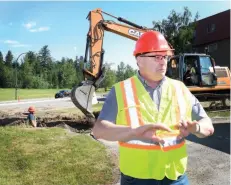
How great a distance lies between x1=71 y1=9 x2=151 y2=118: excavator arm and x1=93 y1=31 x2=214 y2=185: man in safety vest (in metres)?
Result: 8.85

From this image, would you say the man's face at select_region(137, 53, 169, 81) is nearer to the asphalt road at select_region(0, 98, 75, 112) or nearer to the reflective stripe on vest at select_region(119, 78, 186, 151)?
the reflective stripe on vest at select_region(119, 78, 186, 151)

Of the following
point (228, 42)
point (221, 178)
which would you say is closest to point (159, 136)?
point (221, 178)

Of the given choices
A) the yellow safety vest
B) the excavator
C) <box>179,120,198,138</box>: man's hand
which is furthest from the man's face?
the excavator

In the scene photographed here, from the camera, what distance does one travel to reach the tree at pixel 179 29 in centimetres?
4281

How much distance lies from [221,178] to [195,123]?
420 cm

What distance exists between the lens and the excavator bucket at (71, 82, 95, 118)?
36.7 ft

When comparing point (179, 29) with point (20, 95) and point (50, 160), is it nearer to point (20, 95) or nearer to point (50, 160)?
point (20, 95)

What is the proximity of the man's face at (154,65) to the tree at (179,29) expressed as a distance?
41.5 m

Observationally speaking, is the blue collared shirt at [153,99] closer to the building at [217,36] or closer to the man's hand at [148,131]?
the man's hand at [148,131]

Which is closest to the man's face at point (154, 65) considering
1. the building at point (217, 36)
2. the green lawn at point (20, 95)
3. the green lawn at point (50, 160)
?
the green lawn at point (50, 160)

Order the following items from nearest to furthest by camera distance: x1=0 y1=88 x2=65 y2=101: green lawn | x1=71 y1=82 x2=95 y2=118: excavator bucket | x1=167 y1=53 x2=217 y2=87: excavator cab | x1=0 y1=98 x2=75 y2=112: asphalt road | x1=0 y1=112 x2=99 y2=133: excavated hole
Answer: x1=71 y1=82 x2=95 y2=118: excavator bucket < x1=0 y1=112 x2=99 y2=133: excavated hole < x1=167 y1=53 x2=217 y2=87: excavator cab < x1=0 y1=98 x2=75 y2=112: asphalt road < x1=0 y1=88 x2=65 y2=101: green lawn

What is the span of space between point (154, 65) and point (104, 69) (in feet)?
34.4

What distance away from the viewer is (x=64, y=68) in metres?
100

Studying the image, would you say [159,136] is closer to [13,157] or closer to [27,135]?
[13,157]
